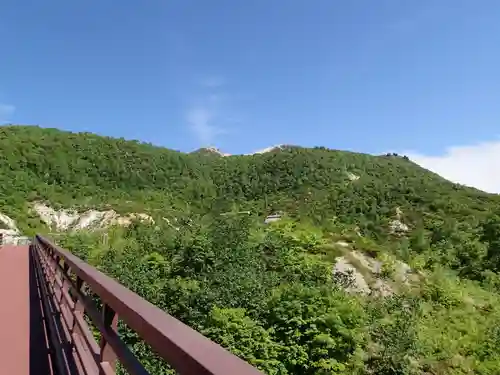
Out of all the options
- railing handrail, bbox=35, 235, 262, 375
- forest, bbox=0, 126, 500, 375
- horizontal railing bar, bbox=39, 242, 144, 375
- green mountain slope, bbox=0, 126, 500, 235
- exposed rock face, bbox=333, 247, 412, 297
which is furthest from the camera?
green mountain slope, bbox=0, 126, 500, 235

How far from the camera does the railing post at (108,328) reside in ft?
6.11

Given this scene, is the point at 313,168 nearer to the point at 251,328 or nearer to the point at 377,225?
the point at 377,225

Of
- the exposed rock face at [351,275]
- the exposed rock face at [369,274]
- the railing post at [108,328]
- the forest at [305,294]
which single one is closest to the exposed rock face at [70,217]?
the forest at [305,294]

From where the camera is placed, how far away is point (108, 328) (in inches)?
75.3

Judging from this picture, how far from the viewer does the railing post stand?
186 cm

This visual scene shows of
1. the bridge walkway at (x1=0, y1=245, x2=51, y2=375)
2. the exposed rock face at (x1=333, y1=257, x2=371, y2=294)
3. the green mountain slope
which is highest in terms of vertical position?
the green mountain slope

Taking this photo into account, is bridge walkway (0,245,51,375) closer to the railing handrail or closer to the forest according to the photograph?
the forest

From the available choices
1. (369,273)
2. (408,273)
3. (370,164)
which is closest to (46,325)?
(369,273)

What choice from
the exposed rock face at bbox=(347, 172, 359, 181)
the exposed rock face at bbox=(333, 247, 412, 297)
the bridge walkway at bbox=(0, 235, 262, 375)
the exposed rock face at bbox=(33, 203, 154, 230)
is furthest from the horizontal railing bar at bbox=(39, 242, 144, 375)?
the exposed rock face at bbox=(347, 172, 359, 181)

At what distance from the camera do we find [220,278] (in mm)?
10953

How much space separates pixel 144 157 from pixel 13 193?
96.1 feet

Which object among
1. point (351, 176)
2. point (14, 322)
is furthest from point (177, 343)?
point (351, 176)

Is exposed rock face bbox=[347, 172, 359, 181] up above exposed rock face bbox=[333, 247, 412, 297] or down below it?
above

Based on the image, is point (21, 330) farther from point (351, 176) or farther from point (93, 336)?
point (351, 176)
